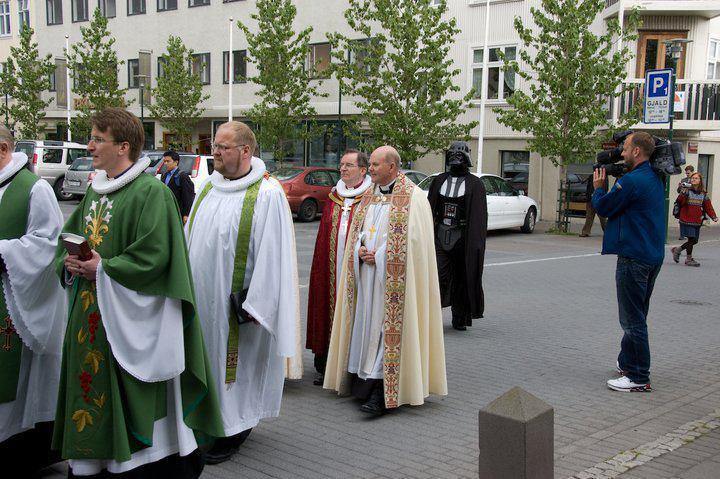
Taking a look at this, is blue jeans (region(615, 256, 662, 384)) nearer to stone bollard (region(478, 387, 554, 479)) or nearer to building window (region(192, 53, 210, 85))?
stone bollard (region(478, 387, 554, 479))

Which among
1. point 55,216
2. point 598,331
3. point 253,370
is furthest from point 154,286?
point 598,331

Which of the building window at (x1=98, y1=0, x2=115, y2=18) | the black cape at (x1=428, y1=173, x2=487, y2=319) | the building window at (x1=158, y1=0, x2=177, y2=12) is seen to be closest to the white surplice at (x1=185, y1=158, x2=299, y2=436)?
the black cape at (x1=428, y1=173, x2=487, y2=319)

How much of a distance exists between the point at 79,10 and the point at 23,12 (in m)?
5.20

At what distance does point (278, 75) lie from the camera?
2936cm

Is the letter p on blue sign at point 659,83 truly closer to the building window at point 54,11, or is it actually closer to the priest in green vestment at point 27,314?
the priest in green vestment at point 27,314

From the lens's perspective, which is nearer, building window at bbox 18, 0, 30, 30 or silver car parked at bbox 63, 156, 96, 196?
silver car parked at bbox 63, 156, 96, 196

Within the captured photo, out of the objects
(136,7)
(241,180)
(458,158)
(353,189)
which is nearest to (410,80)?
(458,158)

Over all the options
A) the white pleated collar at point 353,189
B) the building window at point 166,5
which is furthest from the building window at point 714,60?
the white pleated collar at point 353,189

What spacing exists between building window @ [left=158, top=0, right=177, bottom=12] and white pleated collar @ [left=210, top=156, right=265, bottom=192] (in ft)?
117

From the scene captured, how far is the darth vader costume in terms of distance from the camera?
8.52m

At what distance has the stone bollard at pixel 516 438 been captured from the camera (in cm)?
328

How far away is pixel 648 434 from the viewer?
546 centimetres

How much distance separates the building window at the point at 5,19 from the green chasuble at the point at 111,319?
159ft

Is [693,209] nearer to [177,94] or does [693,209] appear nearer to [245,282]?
[245,282]
